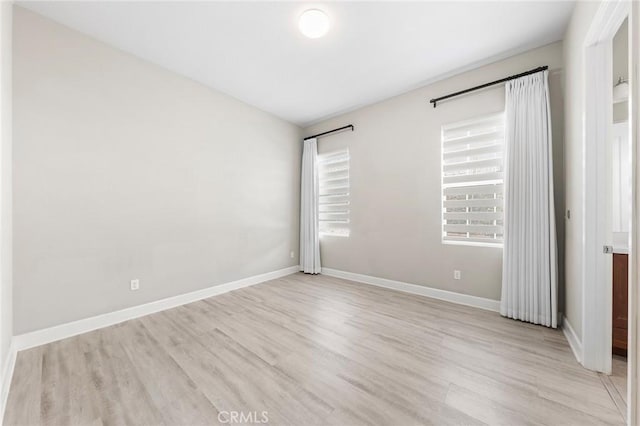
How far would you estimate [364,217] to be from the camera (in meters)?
3.91

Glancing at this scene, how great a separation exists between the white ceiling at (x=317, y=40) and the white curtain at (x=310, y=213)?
145cm

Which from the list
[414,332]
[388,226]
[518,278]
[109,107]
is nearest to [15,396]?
[109,107]

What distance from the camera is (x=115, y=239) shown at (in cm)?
249

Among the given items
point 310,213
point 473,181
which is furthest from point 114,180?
point 473,181

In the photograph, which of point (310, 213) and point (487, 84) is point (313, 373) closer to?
point (310, 213)

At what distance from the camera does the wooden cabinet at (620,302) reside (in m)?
1.81

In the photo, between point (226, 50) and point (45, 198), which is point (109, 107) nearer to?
point (45, 198)

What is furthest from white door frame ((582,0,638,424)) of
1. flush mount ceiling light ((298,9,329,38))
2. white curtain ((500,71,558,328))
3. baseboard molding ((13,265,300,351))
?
baseboard molding ((13,265,300,351))

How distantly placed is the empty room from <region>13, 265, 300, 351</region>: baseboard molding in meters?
0.01

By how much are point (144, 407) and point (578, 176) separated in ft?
11.3

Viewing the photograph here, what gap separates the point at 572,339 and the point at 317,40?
3.55 metres

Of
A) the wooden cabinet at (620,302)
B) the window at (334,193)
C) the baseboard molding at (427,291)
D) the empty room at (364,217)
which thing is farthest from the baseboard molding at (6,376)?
the wooden cabinet at (620,302)

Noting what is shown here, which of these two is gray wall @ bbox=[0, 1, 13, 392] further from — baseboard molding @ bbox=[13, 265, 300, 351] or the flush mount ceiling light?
the flush mount ceiling light

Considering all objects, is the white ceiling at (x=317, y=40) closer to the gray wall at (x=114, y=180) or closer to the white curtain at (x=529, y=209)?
the gray wall at (x=114, y=180)
